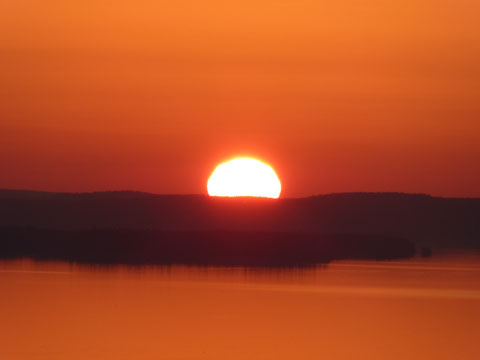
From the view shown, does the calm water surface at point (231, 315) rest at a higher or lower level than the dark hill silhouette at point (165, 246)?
lower

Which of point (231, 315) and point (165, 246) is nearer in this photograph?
point (231, 315)

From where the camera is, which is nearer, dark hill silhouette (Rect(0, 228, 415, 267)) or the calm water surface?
the calm water surface

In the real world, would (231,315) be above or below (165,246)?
below

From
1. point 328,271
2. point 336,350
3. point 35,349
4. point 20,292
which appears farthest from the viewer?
point 328,271

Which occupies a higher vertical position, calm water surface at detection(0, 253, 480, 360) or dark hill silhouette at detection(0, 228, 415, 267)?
dark hill silhouette at detection(0, 228, 415, 267)

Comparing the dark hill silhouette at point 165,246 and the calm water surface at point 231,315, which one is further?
the dark hill silhouette at point 165,246

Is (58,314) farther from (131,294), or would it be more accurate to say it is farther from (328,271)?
(328,271)

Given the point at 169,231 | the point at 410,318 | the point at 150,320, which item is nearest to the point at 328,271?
the point at 169,231

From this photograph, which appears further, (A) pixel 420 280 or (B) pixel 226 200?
(B) pixel 226 200
